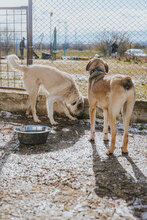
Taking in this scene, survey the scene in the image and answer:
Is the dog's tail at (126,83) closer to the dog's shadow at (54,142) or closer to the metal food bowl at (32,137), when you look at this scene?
the dog's shadow at (54,142)

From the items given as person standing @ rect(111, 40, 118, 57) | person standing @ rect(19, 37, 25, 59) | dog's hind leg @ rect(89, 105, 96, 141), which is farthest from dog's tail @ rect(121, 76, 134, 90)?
person standing @ rect(19, 37, 25, 59)

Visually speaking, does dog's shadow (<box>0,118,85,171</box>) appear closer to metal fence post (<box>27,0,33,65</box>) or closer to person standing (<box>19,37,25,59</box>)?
metal fence post (<box>27,0,33,65</box>)

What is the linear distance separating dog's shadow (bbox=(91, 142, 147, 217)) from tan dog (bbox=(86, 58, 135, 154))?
477 millimetres

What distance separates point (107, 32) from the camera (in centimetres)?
629

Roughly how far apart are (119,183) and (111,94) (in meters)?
1.41

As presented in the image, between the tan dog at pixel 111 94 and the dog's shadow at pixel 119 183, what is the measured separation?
48 cm

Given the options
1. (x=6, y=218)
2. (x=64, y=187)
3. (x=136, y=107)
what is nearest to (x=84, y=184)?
(x=64, y=187)

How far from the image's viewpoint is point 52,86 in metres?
6.09

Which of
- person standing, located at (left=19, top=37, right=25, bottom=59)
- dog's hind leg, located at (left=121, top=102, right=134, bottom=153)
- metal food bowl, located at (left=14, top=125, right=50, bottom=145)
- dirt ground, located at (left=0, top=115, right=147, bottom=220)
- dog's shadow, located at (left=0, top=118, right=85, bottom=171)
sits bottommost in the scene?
dog's shadow, located at (left=0, top=118, right=85, bottom=171)

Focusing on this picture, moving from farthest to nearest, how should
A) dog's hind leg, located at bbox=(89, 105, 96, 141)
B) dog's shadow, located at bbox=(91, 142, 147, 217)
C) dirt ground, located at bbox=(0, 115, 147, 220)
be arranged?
dog's hind leg, located at bbox=(89, 105, 96, 141)
dog's shadow, located at bbox=(91, 142, 147, 217)
dirt ground, located at bbox=(0, 115, 147, 220)

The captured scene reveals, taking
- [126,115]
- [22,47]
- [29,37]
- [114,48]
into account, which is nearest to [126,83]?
[126,115]

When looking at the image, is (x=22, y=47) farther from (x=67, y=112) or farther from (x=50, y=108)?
(x=67, y=112)

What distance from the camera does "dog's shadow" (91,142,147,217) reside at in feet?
9.08

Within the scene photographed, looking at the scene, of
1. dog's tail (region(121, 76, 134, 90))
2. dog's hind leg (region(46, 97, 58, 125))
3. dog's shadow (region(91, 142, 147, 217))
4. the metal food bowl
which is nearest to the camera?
dog's shadow (region(91, 142, 147, 217))
